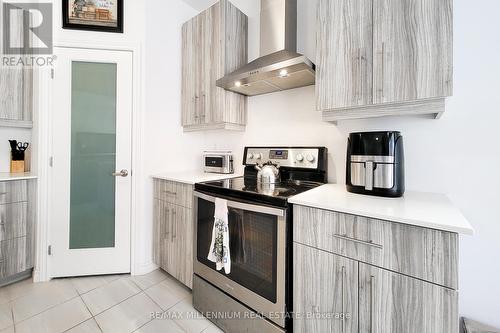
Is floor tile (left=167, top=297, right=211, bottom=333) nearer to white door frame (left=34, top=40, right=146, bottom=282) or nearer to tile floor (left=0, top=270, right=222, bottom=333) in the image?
tile floor (left=0, top=270, right=222, bottom=333)

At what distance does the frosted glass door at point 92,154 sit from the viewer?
6.95 feet

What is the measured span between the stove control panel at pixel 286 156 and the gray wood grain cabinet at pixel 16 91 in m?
2.34

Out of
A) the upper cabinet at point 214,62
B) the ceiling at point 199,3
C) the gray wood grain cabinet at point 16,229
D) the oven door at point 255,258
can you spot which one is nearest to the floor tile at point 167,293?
the oven door at point 255,258

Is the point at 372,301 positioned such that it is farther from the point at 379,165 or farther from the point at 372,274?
the point at 379,165

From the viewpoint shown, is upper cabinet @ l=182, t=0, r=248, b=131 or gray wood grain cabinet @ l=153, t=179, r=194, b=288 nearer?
gray wood grain cabinet @ l=153, t=179, r=194, b=288

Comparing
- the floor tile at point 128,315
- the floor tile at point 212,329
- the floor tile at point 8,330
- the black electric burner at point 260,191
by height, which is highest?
the black electric burner at point 260,191

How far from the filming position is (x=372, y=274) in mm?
968

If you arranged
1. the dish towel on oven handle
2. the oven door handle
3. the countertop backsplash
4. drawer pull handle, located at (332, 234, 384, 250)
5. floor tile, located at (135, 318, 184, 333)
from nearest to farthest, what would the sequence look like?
drawer pull handle, located at (332, 234, 384, 250)
the oven door handle
the dish towel on oven handle
floor tile, located at (135, 318, 184, 333)
the countertop backsplash

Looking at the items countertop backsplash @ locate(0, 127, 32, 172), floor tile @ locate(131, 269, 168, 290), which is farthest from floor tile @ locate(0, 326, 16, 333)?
countertop backsplash @ locate(0, 127, 32, 172)

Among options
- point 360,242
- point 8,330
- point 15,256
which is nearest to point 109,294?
point 8,330

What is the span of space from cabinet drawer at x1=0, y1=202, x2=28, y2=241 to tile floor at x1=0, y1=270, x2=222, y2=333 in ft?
1.55

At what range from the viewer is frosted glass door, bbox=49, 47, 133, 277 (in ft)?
6.83

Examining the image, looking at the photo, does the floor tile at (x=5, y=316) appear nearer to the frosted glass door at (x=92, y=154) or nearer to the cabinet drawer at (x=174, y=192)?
the frosted glass door at (x=92, y=154)

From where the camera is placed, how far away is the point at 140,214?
87.2 inches
